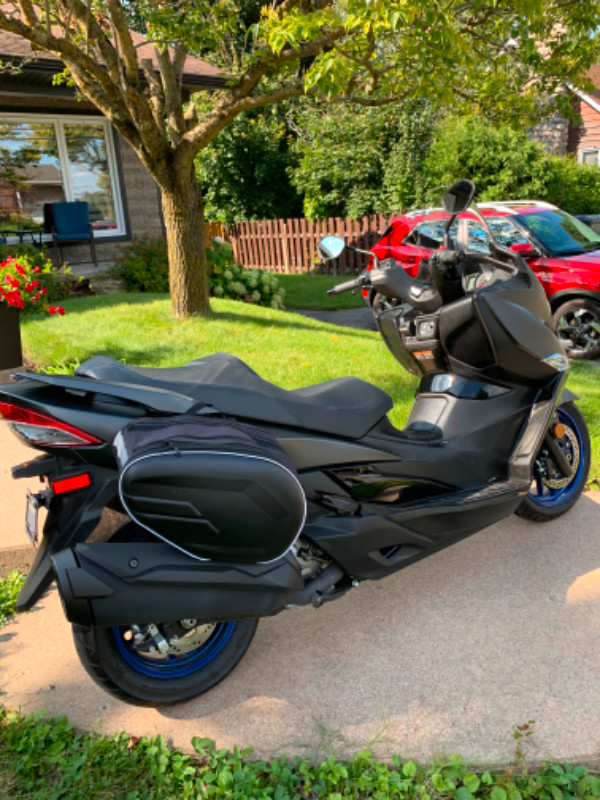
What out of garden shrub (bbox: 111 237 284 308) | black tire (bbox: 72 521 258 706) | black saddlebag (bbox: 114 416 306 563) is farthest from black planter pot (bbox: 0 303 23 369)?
black saddlebag (bbox: 114 416 306 563)

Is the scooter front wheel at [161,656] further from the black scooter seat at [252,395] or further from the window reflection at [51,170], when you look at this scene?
the window reflection at [51,170]

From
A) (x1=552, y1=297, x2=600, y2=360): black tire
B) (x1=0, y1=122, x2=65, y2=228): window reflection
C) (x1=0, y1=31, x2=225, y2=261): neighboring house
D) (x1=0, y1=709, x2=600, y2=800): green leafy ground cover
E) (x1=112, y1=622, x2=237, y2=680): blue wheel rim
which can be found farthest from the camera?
(x1=0, y1=122, x2=65, y2=228): window reflection

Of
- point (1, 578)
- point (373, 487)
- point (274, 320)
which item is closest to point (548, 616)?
point (373, 487)

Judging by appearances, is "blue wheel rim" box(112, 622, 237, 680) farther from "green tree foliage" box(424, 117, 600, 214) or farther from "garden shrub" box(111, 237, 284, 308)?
"green tree foliage" box(424, 117, 600, 214)

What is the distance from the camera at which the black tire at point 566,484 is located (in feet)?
11.6

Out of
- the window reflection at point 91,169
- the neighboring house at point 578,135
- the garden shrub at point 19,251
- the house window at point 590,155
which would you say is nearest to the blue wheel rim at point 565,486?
the garden shrub at point 19,251

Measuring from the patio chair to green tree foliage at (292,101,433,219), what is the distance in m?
8.16

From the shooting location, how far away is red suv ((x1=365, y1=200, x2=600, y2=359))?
7.09 metres

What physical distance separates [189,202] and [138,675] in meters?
5.87

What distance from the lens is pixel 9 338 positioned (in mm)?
5992

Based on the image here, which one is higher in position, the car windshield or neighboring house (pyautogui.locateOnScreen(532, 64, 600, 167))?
neighboring house (pyautogui.locateOnScreen(532, 64, 600, 167))

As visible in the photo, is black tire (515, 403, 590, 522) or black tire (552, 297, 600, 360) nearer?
black tire (515, 403, 590, 522)

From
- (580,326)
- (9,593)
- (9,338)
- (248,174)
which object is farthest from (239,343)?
(248,174)

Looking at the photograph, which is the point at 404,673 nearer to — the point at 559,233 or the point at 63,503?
the point at 63,503
